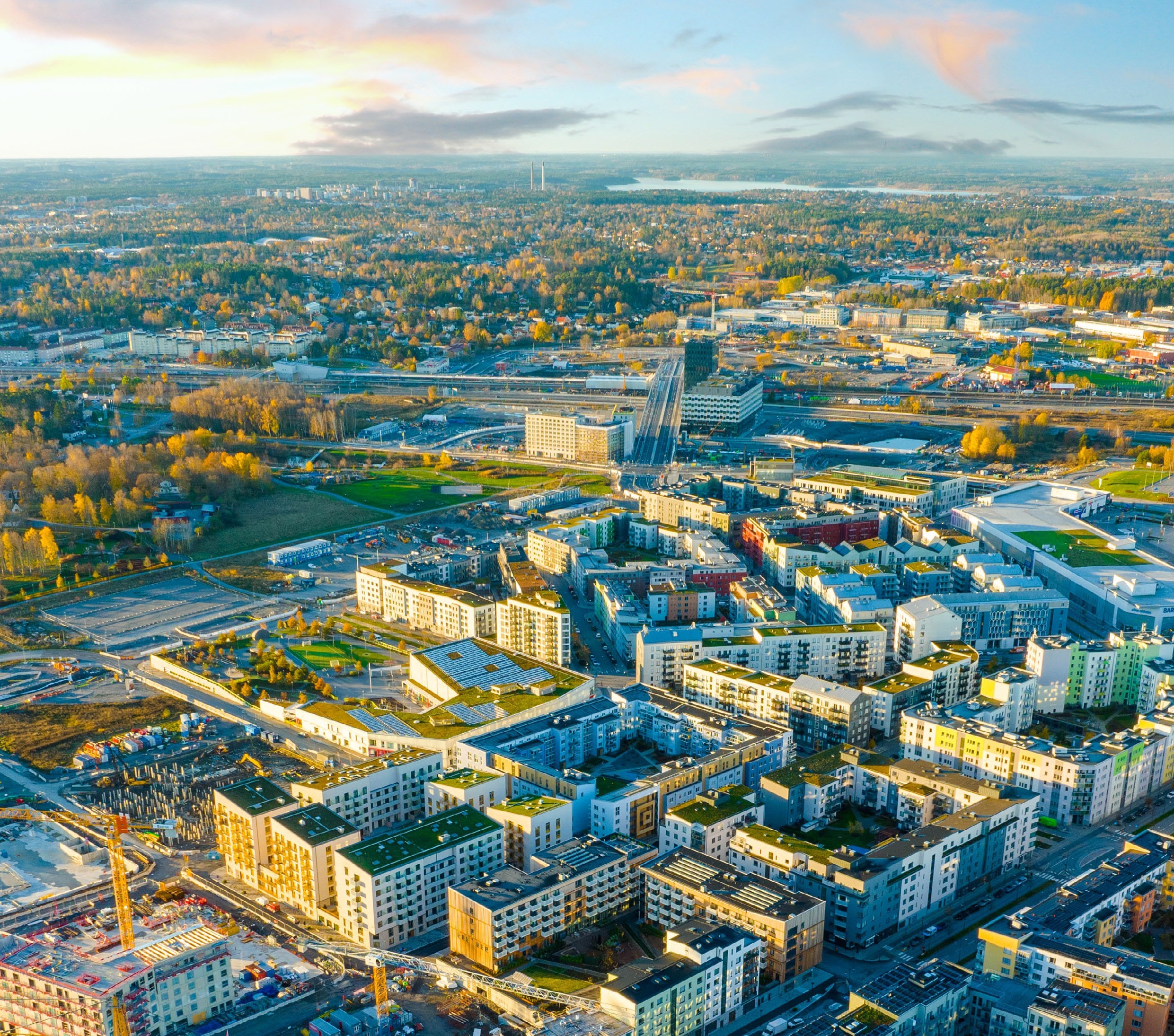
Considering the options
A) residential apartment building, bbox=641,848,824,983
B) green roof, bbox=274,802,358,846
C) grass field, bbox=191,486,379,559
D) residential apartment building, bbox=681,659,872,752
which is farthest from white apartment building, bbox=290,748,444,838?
grass field, bbox=191,486,379,559

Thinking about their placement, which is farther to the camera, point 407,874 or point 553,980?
point 407,874

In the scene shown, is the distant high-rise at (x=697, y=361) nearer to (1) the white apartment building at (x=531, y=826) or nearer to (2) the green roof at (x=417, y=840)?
(1) the white apartment building at (x=531, y=826)

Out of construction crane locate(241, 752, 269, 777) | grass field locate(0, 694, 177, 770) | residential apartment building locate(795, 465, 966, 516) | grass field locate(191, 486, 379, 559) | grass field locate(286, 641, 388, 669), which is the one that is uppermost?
residential apartment building locate(795, 465, 966, 516)

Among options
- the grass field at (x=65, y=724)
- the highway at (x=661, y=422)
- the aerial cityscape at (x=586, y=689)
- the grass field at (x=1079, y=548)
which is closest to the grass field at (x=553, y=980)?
the aerial cityscape at (x=586, y=689)

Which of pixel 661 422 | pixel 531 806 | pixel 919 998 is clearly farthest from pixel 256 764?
pixel 661 422

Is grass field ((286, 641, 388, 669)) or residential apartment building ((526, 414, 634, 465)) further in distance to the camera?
residential apartment building ((526, 414, 634, 465))

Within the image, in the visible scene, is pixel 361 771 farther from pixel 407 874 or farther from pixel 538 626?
pixel 538 626

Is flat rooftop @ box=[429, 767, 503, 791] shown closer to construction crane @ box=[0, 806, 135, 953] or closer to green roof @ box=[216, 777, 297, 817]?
green roof @ box=[216, 777, 297, 817]
